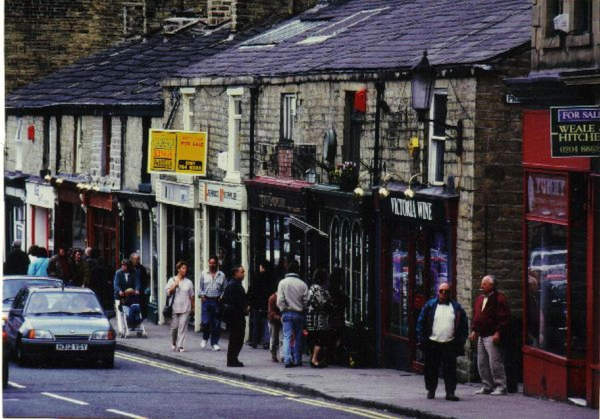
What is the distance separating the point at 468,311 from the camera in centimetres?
2678

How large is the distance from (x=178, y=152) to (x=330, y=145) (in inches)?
278

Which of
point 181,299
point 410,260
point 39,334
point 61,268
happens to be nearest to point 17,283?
point 181,299

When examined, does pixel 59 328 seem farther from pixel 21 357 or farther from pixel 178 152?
pixel 178 152

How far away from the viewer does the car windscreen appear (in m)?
30.6

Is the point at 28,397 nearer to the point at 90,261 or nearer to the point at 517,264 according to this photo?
the point at 517,264

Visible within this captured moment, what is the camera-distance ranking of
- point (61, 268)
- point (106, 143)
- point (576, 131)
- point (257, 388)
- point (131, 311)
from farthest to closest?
1. point (106, 143)
2. point (61, 268)
3. point (131, 311)
4. point (257, 388)
5. point (576, 131)

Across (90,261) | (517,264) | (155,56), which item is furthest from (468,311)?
(155,56)

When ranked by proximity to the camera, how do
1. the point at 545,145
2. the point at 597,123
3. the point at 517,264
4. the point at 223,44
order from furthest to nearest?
the point at 223,44, the point at 517,264, the point at 545,145, the point at 597,123

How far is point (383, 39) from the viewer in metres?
32.8

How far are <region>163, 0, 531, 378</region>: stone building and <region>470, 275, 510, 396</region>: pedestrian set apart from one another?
3.51 ft

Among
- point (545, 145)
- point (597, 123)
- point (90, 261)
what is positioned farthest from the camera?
point (90, 261)

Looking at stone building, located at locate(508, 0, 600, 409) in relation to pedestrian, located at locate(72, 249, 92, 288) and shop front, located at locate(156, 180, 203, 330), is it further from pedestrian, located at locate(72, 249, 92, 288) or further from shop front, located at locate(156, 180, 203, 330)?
pedestrian, located at locate(72, 249, 92, 288)

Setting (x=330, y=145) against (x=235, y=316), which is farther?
(x=330, y=145)

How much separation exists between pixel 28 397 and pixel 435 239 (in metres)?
7.01
